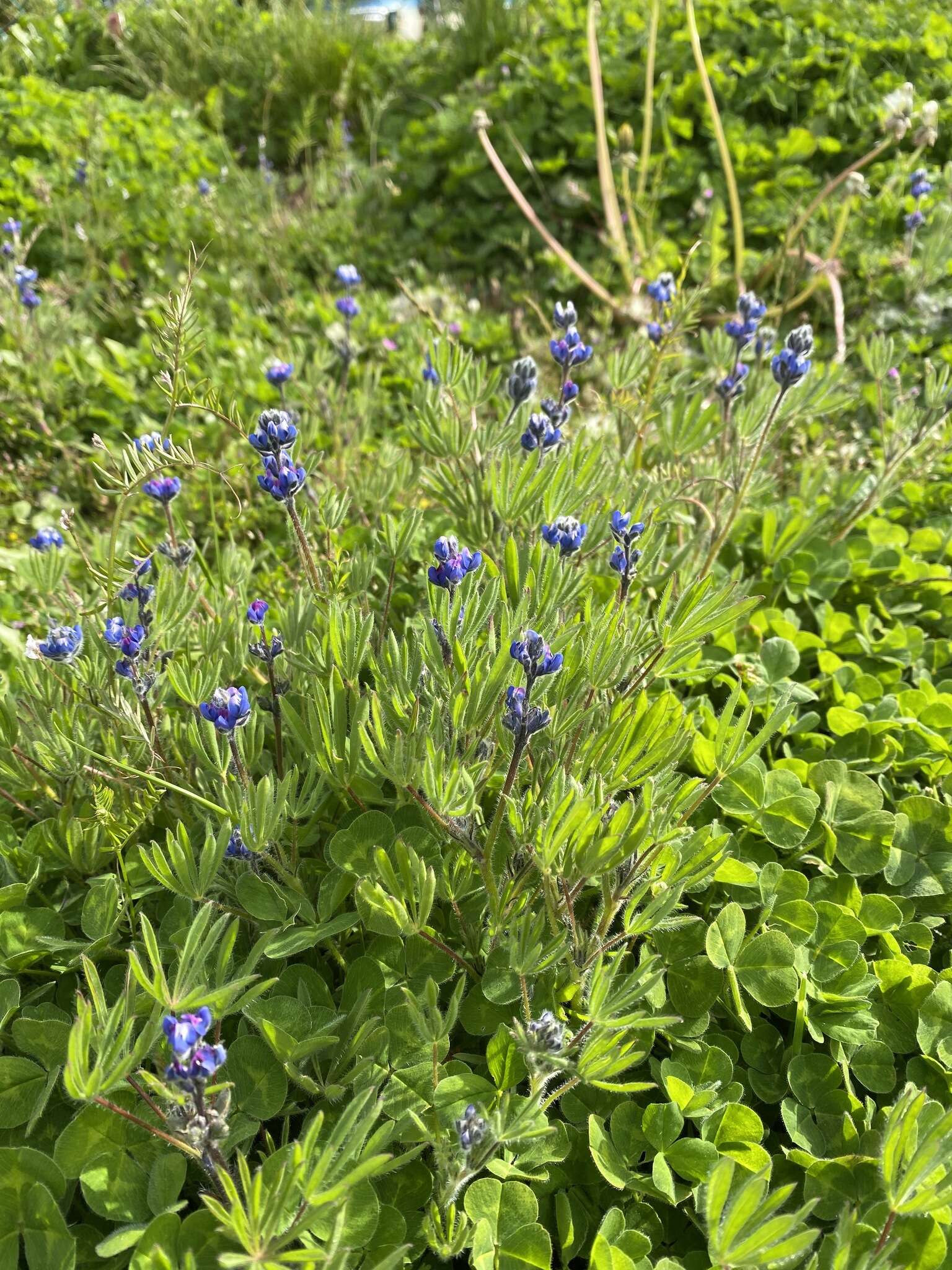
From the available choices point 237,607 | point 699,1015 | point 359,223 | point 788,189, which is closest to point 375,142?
point 359,223

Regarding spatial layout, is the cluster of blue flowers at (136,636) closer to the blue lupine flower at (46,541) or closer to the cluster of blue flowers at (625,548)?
the blue lupine flower at (46,541)

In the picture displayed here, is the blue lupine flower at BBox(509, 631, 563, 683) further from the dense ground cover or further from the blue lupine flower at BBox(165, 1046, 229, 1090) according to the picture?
the blue lupine flower at BBox(165, 1046, 229, 1090)

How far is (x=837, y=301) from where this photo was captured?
3.52 m

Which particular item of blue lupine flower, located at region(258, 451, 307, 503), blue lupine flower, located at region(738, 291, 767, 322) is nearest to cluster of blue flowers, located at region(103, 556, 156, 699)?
blue lupine flower, located at region(258, 451, 307, 503)

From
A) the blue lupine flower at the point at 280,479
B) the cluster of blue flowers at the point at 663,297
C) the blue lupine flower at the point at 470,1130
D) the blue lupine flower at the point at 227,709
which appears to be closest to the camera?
the blue lupine flower at the point at 470,1130

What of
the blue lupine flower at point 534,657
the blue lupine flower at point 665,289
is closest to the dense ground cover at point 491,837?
the blue lupine flower at point 534,657

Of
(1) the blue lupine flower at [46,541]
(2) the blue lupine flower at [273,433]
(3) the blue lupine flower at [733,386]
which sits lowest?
(1) the blue lupine flower at [46,541]

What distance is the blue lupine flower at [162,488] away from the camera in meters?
1.91

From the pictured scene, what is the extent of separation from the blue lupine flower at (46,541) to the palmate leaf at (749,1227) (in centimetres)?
191

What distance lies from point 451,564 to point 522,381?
33.7 inches

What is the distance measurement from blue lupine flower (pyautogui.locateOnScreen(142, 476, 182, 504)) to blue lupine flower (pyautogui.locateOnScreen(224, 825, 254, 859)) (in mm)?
738

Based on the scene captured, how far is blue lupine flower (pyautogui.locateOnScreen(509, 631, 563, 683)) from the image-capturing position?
1.33m

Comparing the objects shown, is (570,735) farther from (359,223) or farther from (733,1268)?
(359,223)

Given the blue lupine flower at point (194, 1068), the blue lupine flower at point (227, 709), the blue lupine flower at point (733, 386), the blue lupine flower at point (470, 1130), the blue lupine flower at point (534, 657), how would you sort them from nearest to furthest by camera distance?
the blue lupine flower at point (194, 1068) < the blue lupine flower at point (470, 1130) < the blue lupine flower at point (534, 657) < the blue lupine flower at point (227, 709) < the blue lupine flower at point (733, 386)
